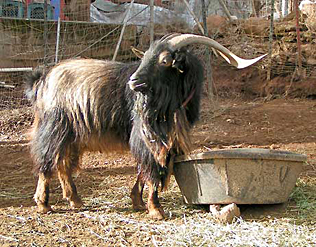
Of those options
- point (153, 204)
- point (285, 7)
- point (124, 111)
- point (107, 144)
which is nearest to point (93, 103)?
point (124, 111)

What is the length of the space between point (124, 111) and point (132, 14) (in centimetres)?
678

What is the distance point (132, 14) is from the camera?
11047mm

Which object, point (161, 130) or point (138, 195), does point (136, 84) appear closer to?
point (161, 130)

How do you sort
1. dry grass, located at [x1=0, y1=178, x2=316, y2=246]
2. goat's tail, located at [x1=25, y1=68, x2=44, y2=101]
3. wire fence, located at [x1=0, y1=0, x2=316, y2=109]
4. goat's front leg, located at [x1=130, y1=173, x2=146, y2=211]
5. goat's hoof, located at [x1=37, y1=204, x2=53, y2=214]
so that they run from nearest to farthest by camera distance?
dry grass, located at [x1=0, y1=178, x2=316, y2=246] < goat's hoof, located at [x1=37, y1=204, x2=53, y2=214] < goat's front leg, located at [x1=130, y1=173, x2=146, y2=211] < goat's tail, located at [x1=25, y1=68, x2=44, y2=101] < wire fence, located at [x1=0, y1=0, x2=316, y2=109]

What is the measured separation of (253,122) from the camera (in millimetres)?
8016

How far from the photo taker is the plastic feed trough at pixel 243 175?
4176 mm

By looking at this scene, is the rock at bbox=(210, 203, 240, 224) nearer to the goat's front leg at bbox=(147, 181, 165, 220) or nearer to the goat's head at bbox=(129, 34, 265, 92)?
the goat's front leg at bbox=(147, 181, 165, 220)

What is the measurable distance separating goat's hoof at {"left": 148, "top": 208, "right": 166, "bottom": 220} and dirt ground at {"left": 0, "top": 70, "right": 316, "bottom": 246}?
0.07 meters

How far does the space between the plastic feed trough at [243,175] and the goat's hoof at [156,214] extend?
357 mm

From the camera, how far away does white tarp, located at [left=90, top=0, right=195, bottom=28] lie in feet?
35.2

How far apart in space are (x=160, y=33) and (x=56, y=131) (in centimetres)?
611

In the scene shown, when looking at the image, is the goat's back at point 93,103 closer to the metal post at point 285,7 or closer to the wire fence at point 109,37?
the wire fence at point 109,37

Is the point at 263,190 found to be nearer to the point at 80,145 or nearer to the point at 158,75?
the point at 158,75

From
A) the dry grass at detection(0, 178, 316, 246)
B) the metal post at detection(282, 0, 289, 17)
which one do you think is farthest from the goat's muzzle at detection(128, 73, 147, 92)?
the metal post at detection(282, 0, 289, 17)
